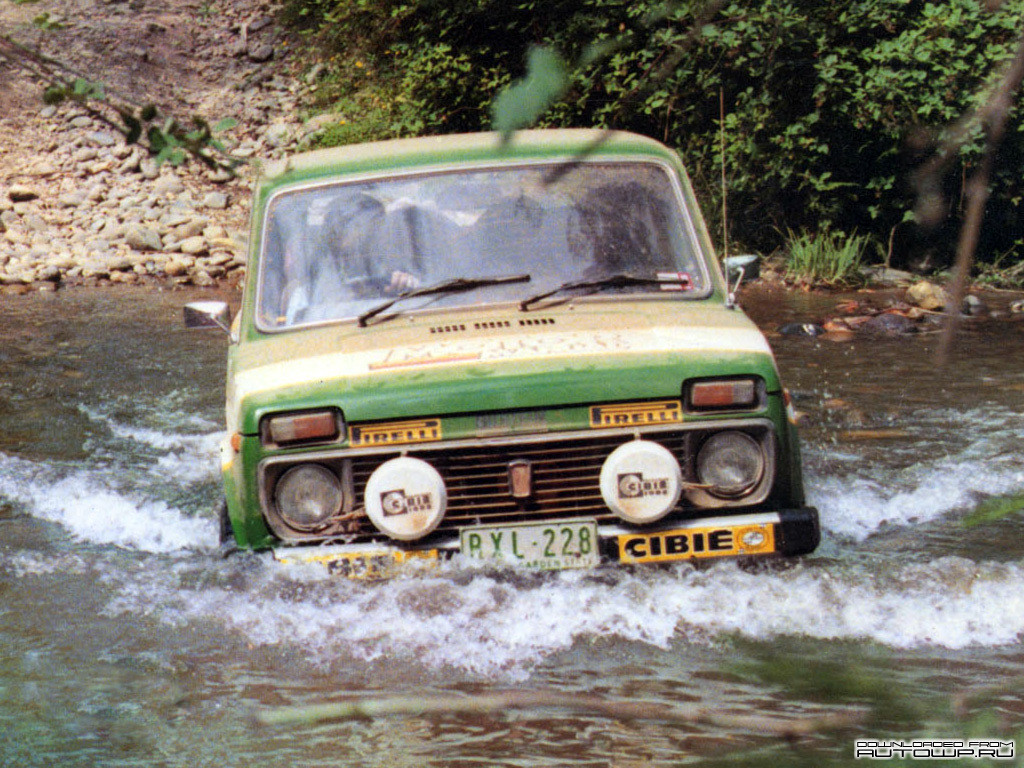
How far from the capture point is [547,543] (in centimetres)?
429

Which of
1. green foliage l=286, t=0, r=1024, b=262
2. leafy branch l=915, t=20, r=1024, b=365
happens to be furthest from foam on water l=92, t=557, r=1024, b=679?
green foliage l=286, t=0, r=1024, b=262

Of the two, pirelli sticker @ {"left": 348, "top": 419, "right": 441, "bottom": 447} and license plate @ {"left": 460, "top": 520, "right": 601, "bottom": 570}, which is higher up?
pirelli sticker @ {"left": 348, "top": 419, "right": 441, "bottom": 447}

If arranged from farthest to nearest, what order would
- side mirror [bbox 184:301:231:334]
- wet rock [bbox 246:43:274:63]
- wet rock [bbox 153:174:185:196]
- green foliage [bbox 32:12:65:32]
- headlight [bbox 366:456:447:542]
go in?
wet rock [bbox 246:43:274:63] < wet rock [bbox 153:174:185:196] < side mirror [bbox 184:301:231:334] < headlight [bbox 366:456:447:542] < green foliage [bbox 32:12:65:32]

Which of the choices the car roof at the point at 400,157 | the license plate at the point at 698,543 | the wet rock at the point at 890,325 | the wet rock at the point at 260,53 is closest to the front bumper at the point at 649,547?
the license plate at the point at 698,543

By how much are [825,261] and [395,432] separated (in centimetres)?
1032

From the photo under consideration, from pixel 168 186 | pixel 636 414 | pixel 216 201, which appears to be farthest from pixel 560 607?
pixel 168 186

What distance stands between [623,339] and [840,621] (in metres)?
1.11

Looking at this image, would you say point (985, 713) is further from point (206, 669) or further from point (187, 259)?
point (187, 259)

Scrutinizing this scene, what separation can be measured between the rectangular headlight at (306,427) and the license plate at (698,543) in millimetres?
900

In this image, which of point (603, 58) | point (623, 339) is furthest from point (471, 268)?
point (603, 58)

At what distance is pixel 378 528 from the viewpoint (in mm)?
4309

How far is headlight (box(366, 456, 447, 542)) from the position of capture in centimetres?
423

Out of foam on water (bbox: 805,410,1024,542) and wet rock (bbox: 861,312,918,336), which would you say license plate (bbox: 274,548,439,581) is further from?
wet rock (bbox: 861,312,918,336)

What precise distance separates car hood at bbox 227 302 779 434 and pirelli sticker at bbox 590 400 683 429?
1.4 inches
